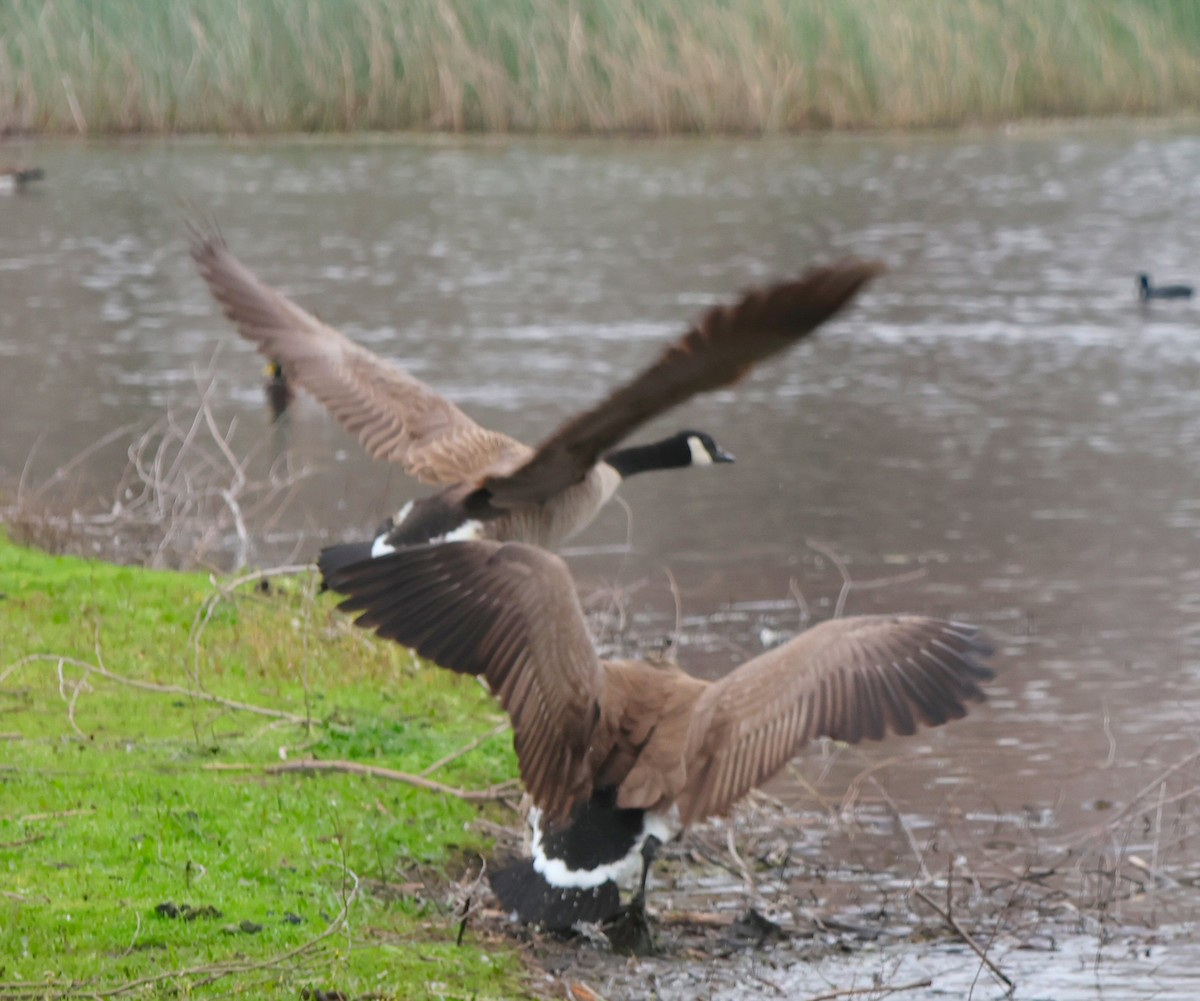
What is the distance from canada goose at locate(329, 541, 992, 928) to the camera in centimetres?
565

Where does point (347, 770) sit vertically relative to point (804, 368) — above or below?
above

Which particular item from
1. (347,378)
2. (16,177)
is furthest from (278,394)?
(16,177)

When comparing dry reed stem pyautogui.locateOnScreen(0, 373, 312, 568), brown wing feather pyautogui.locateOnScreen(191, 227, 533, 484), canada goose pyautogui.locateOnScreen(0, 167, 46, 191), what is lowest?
canada goose pyautogui.locateOnScreen(0, 167, 46, 191)

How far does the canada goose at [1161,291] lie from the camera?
60.9 ft

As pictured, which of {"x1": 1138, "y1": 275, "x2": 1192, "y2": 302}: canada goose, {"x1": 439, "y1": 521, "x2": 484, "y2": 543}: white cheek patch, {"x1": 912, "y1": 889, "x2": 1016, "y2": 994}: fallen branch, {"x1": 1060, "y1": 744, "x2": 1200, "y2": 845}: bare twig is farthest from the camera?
{"x1": 1138, "y1": 275, "x2": 1192, "y2": 302}: canada goose

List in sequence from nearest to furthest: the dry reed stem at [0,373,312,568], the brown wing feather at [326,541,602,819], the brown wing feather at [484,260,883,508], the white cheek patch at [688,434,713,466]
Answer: the brown wing feather at [484,260,883,508], the brown wing feather at [326,541,602,819], the white cheek patch at [688,434,713,466], the dry reed stem at [0,373,312,568]

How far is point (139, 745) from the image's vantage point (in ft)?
22.8

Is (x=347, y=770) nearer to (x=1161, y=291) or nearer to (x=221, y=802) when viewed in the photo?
(x=221, y=802)

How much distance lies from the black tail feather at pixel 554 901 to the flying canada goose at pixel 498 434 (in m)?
1.14

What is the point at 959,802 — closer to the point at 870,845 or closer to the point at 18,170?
the point at 870,845

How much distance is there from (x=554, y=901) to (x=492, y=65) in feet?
74.5

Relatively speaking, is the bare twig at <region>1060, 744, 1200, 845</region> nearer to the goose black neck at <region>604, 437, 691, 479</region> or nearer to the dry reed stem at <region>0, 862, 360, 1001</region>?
the goose black neck at <region>604, 437, 691, 479</region>

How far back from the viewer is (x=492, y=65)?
2717 cm

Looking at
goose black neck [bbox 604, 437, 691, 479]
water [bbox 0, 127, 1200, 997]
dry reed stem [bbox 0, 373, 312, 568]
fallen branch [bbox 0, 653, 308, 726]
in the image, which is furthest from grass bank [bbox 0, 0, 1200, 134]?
fallen branch [bbox 0, 653, 308, 726]
